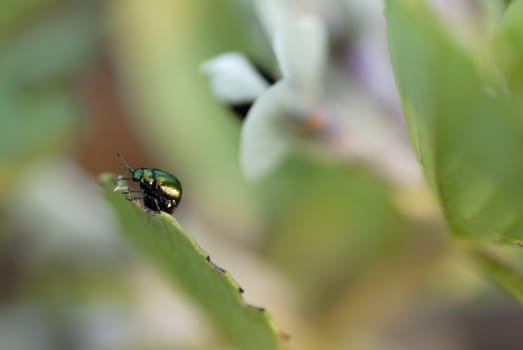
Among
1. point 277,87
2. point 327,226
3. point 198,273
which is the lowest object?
point 198,273

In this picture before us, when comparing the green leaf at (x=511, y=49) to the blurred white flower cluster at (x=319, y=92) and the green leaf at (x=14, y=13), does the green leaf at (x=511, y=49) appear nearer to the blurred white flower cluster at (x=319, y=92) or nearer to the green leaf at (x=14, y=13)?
the blurred white flower cluster at (x=319, y=92)

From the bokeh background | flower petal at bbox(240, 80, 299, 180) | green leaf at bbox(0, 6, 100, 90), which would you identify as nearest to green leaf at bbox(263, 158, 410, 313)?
the bokeh background

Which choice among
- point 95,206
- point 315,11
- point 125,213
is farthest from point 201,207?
point 125,213

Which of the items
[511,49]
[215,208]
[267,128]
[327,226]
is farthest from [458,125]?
[215,208]

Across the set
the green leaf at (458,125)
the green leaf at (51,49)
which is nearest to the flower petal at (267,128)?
the green leaf at (458,125)

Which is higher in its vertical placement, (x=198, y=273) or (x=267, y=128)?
(x=267, y=128)

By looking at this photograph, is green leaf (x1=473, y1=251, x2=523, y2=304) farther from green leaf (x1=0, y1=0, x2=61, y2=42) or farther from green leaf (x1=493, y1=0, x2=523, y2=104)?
green leaf (x1=0, y1=0, x2=61, y2=42)

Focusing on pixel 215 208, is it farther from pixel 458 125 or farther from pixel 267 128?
pixel 458 125
